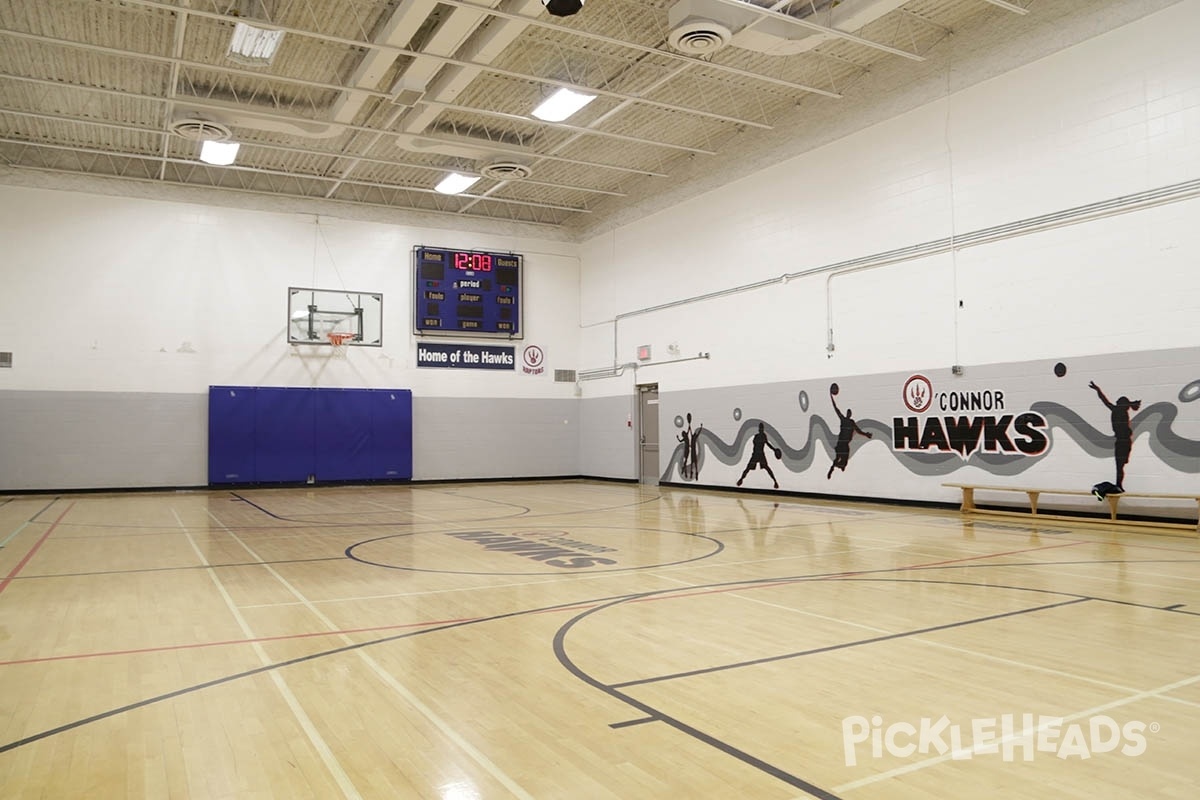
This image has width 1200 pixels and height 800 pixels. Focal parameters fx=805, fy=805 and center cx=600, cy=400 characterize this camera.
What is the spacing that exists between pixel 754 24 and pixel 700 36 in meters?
0.71

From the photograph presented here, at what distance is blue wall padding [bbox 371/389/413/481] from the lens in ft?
61.8

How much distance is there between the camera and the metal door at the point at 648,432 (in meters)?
18.4

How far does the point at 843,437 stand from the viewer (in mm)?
13531

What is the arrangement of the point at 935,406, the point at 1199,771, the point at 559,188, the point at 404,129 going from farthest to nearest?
1. the point at 559,188
2. the point at 404,129
3. the point at 935,406
4. the point at 1199,771

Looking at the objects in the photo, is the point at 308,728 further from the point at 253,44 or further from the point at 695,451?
the point at 695,451

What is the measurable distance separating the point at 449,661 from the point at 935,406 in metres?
9.84

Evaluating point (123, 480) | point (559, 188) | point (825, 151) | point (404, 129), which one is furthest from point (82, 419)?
point (825, 151)

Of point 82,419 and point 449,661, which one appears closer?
point 449,661

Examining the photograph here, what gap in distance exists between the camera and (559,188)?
18.6 m

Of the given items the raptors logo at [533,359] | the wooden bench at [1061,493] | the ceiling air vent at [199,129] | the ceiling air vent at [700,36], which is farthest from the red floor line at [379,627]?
the raptors logo at [533,359]

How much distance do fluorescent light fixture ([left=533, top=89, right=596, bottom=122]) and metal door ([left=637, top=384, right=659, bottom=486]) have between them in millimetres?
6878

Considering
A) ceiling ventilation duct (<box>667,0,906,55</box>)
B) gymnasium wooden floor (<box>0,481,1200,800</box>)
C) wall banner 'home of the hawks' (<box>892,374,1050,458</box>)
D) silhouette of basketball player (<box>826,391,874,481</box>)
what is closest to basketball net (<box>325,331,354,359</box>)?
gymnasium wooden floor (<box>0,481,1200,800</box>)

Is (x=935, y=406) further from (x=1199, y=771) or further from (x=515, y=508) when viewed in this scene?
(x=1199, y=771)

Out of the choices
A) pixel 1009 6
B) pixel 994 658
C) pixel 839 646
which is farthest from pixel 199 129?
pixel 994 658
